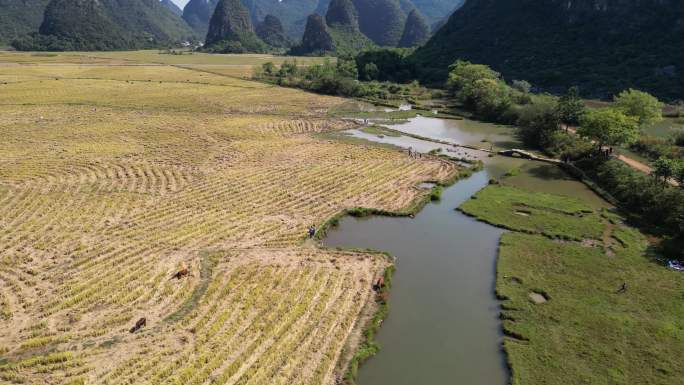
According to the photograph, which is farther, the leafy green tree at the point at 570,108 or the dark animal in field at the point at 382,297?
the leafy green tree at the point at 570,108

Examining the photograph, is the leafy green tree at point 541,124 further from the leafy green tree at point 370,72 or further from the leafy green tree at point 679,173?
the leafy green tree at point 370,72

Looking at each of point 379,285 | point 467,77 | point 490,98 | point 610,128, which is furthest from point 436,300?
point 467,77

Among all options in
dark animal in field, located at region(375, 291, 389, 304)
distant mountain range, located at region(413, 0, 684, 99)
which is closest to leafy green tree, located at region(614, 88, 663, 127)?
distant mountain range, located at region(413, 0, 684, 99)

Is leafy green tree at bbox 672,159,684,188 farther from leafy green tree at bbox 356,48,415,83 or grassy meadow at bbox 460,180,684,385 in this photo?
leafy green tree at bbox 356,48,415,83

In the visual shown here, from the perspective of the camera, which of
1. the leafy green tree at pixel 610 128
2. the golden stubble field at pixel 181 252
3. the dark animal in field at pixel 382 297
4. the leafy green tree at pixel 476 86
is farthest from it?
the leafy green tree at pixel 476 86

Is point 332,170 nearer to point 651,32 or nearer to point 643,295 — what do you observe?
point 643,295

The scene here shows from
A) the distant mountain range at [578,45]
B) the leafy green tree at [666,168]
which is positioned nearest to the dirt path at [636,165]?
the leafy green tree at [666,168]

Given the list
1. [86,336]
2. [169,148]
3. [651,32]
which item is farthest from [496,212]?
[651,32]
